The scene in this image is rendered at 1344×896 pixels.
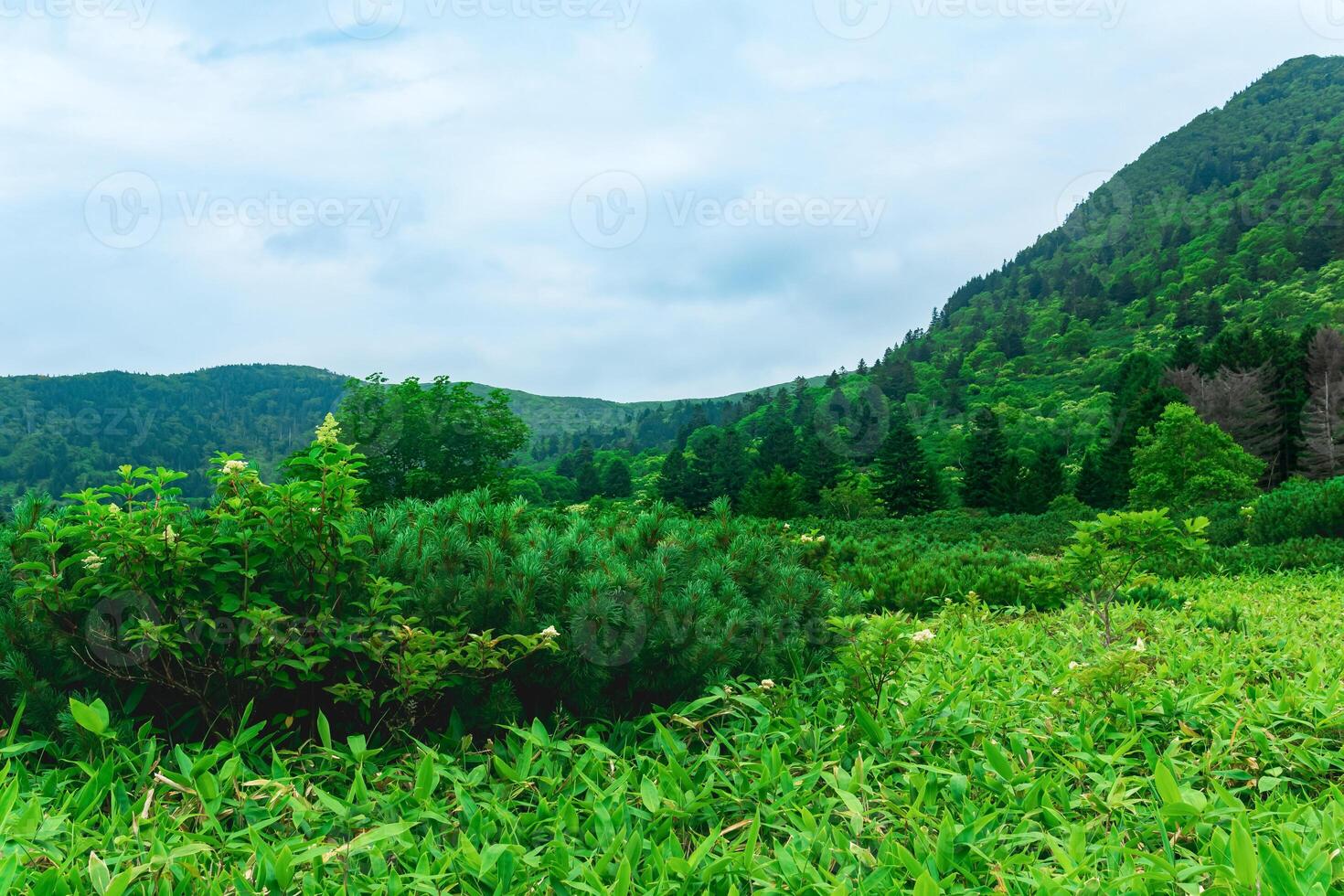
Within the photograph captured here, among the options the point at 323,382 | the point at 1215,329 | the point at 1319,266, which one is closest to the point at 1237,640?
the point at 1215,329

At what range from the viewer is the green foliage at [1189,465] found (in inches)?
1056

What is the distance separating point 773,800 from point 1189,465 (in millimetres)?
31260

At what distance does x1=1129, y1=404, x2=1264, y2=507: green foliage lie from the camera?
26.8 m

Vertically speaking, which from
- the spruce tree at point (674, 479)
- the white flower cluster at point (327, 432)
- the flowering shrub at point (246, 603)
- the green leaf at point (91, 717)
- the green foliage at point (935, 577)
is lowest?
the spruce tree at point (674, 479)

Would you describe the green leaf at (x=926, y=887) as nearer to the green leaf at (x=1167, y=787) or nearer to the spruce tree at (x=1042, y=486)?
the green leaf at (x=1167, y=787)

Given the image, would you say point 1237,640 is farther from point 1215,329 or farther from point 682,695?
point 1215,329

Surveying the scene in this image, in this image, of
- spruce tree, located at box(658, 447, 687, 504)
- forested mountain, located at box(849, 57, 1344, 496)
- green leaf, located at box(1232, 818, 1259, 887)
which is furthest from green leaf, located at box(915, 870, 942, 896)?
spruce tree, located at box(658, 447, 687, 504)

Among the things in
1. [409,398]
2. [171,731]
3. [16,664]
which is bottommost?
[171,731]

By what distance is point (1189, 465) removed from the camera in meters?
27.8

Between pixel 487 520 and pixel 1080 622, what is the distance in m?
4.31

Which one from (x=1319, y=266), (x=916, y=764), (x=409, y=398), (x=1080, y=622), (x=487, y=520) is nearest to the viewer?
(x=916, y=764)

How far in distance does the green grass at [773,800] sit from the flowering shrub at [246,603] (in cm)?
24

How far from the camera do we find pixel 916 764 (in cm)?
273

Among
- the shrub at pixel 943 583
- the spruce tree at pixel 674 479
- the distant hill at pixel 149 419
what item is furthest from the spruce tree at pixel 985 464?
the distant hill at pixel 149 419
